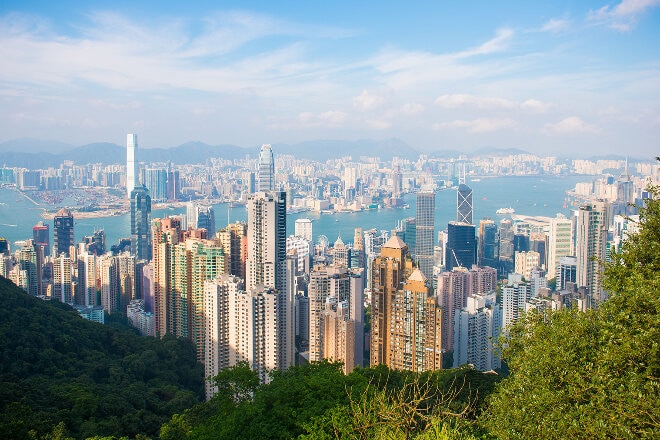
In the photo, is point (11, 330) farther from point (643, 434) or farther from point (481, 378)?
point (643, 434)

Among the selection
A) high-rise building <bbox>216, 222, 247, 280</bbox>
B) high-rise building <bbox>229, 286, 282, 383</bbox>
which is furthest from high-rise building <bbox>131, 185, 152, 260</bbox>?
high-rise building <bbox>229, 286, 282, 383</bbox>

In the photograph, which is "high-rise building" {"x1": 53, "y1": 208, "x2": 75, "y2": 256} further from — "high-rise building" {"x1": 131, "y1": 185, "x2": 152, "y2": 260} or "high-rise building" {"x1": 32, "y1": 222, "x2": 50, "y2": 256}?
"high-rise building" {"x1": 131, "y1": 185, "x2": 152, "y2": 260}

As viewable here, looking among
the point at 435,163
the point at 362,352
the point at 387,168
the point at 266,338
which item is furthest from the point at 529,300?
the point at 387,168

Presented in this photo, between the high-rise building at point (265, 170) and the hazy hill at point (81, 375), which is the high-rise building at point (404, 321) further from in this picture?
the high-rise building at point (265, 170)

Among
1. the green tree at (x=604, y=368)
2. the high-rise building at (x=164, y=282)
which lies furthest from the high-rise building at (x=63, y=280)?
the green tree at (x=604, y=368)

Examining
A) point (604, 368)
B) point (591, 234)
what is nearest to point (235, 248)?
point (591, 234)

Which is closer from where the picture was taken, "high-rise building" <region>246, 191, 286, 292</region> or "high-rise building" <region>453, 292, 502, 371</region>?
"high-rise building" <region>453, 292, 502, 371</region>
